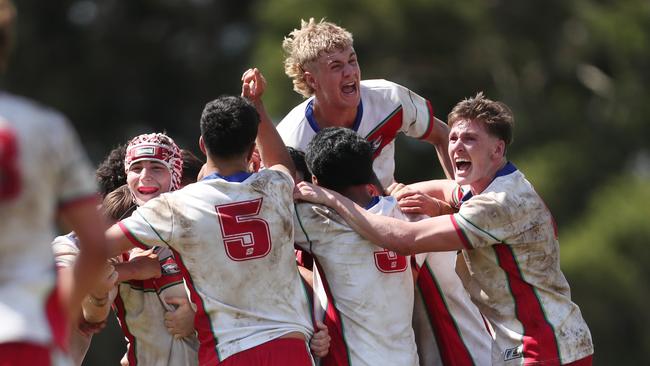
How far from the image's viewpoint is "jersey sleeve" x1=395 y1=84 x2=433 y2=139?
818cm

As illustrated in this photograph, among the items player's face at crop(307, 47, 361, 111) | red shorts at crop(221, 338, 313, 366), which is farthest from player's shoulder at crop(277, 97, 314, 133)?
red shorts at crop(221, 338, 313, 366)

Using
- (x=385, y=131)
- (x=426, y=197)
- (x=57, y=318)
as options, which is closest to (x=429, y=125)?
(x=385, y=131)

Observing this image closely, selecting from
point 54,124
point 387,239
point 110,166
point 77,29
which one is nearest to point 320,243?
point 387,239

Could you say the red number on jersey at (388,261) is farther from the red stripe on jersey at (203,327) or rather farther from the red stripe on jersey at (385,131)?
the red stripe on jersey at (385,131)

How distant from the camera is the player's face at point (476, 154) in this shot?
714 centimetres

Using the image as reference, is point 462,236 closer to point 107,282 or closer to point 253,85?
point 253,85

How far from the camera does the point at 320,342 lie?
6812 mm

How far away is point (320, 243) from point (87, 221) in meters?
2.00

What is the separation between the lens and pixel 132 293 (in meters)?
7.33

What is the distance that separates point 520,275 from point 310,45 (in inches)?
77.1

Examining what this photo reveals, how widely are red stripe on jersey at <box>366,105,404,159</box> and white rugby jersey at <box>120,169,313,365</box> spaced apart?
1.43 meters

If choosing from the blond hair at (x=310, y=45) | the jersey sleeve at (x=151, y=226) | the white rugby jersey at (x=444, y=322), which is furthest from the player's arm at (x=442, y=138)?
the jersey sleeve at (x=151, y=226)

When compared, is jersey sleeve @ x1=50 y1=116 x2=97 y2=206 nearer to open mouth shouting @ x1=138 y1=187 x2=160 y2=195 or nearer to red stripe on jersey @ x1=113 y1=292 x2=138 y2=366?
open mouth shouting @ x1=138 y1=187 x2=160 y2=195

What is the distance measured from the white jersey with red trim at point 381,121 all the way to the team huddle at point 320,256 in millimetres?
48
